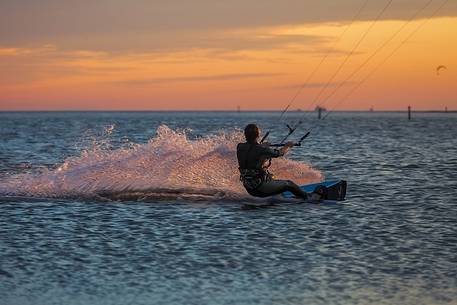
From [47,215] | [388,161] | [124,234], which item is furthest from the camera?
[388,161]

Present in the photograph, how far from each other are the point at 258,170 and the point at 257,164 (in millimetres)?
167

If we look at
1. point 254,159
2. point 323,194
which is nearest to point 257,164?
point 254,159

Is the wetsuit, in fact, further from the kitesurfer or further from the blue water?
the blue water

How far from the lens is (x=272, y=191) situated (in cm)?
1956

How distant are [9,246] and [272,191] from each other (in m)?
7.56

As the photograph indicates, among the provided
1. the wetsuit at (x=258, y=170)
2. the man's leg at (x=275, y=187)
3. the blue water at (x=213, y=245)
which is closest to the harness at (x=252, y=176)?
the wetsuit at (x=258, y=170)

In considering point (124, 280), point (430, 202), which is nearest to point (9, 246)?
point (124, 280)

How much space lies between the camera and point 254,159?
18938 millimetres

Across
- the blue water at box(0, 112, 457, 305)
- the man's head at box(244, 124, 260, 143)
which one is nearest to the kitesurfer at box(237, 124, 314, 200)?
the man's head at box(244, 124, 260, 143)

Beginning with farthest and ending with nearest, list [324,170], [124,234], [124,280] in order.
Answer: [324,170]
[124,234]
[124,280]

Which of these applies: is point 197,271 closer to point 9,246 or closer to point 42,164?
point 9,246

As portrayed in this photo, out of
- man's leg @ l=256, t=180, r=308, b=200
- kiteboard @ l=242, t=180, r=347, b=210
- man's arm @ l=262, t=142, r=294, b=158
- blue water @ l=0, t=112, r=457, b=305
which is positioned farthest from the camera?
kiteboard @ l=242, t=180, r=347, b=210

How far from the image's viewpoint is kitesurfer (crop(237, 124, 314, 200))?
18812 millimetres

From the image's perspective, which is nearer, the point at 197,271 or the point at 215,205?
the point at 197,271
